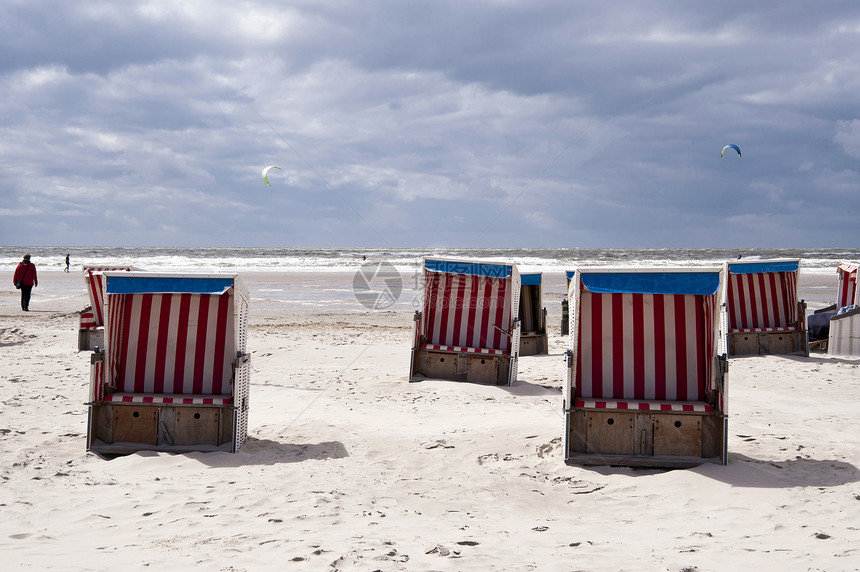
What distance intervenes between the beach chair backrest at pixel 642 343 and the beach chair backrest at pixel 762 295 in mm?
6827

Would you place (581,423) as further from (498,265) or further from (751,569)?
(498,265)

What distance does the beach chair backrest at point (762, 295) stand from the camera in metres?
12.4

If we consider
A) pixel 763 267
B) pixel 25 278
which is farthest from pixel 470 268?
pixel 25 278

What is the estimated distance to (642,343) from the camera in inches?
247

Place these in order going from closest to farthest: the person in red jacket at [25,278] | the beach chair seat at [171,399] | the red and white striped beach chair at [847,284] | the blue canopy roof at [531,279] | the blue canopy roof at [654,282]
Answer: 1. the blue canopy roof at [654,282]
2. the beach chair seat at [171,399]
3. the blue canopy roof at [531,279]
4. the red and white striped beach chair at [847,284]
5. the person in red jacket at [25,278]

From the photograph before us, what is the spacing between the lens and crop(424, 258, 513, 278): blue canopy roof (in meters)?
9.81

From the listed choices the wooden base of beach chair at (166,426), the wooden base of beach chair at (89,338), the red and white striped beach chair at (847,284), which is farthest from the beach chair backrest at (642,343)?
the wooden base of beach chair at (89,338)

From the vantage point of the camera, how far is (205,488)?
17.3ft

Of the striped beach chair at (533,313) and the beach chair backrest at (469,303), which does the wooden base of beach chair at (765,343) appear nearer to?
the striped beach chair at (533,313)

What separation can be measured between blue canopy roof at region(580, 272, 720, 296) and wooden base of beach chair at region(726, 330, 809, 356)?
7234mm

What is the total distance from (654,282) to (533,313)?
7242mm

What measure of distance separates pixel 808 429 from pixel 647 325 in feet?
7.74

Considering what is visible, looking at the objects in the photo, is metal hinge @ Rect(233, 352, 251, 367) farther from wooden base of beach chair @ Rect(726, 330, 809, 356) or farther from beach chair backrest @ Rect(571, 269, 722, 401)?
wooden base of beach chair @ Rect(726, 330, 809, 356)

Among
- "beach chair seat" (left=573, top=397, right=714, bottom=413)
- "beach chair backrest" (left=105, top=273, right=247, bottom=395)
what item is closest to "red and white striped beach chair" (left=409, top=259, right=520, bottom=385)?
"beach chair seat" (left=573, top=397, right=714, bottom=413)
